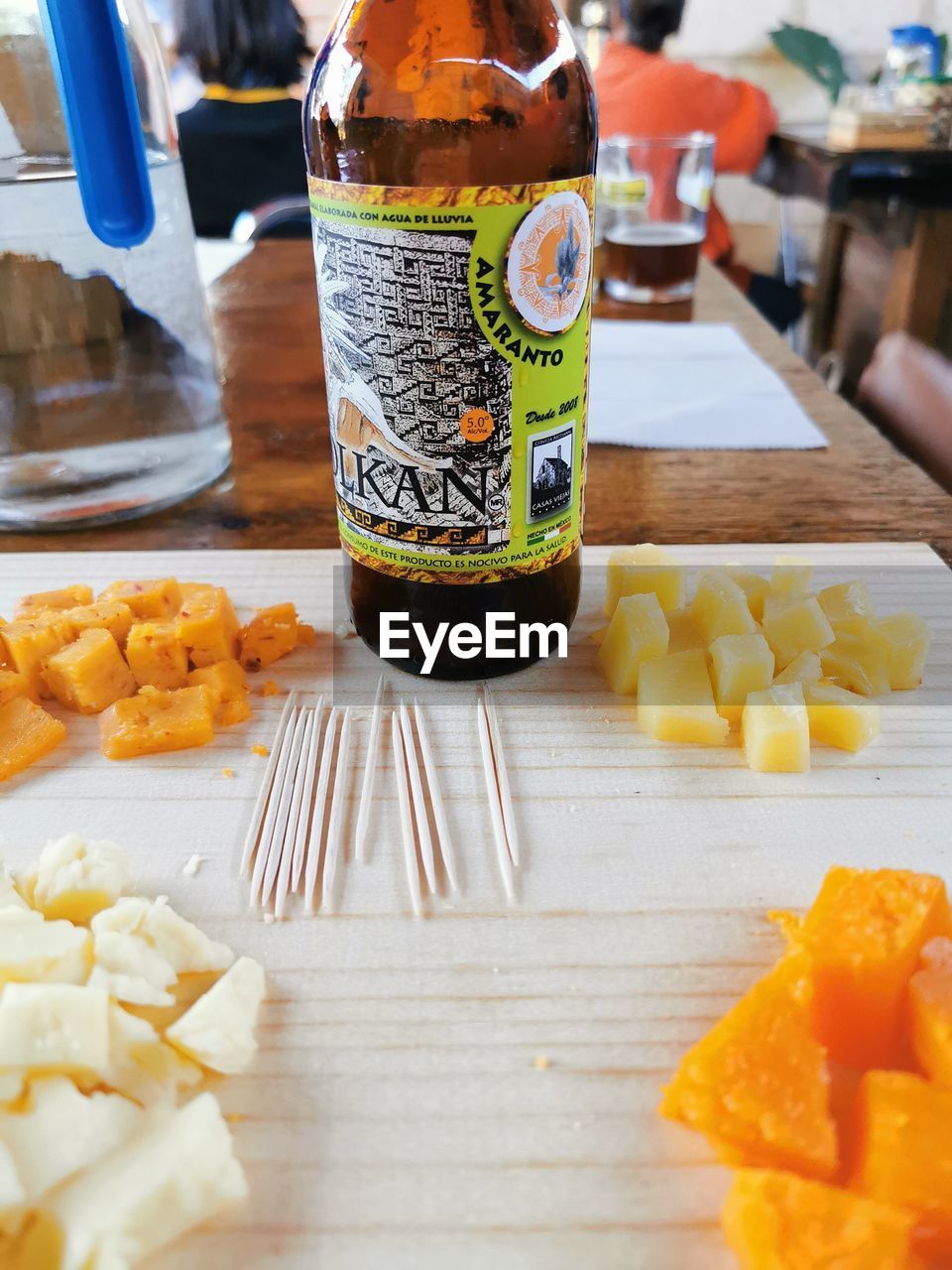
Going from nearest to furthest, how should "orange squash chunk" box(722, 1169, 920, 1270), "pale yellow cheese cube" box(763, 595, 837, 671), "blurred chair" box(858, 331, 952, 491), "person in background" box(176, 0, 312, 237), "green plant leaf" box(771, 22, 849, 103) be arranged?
"orange squash chunk" box(722, 1169, 920, 1270) < "pale yellow cheese cube" box(763, 595, 837, 671) < "blurred chair" box(858, 331, 952, 491) < "person in background" box(176, 0, 312, 237) < "green plant leaf" box(771, 22, 849, 103)

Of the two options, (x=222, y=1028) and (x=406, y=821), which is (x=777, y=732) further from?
(x=222, y=1028)

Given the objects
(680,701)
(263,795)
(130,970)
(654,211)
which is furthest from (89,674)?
(654,211)

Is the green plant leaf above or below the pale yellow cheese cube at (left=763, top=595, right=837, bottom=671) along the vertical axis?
above

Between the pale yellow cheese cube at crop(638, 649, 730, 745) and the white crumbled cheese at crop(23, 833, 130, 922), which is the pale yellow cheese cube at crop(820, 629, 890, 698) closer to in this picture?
the pale yellow cheese cube at crop(638, 649, 730, 745)

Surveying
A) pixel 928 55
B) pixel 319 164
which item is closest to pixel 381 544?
pixel 319 164

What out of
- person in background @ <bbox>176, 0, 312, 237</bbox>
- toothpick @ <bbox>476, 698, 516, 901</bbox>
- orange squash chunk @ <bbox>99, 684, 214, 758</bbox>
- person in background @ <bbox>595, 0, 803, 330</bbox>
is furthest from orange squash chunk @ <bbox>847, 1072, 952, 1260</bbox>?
person in background @ <bbox>595, 0, 803, 330</bbox>

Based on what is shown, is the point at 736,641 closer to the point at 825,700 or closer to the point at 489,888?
the point at 825,700

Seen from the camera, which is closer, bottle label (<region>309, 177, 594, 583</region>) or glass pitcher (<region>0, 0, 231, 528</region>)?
bottle label (<region>309, 177, 594, 583</region>)
